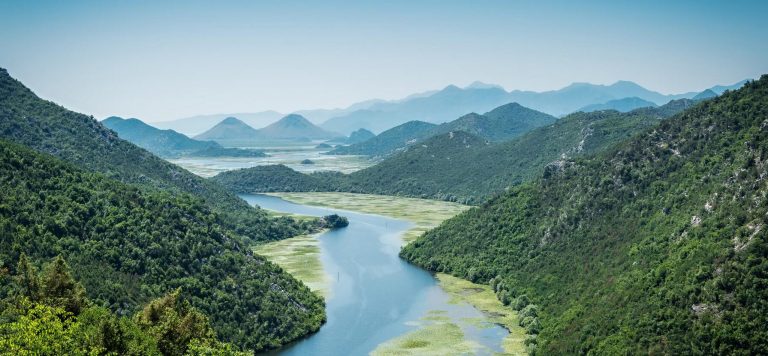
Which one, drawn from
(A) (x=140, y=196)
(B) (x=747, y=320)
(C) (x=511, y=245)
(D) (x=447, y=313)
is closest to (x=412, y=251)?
(C) (x=511, y=245)

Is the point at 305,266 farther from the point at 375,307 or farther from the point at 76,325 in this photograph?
the point at 76,325

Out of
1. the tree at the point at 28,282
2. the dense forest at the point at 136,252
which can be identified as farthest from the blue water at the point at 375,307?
the tree at the point at 28,282

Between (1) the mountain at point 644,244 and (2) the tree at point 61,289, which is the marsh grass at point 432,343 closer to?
(1) the mountain at point 644,244

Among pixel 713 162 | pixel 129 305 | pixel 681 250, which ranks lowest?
pixel 129 305

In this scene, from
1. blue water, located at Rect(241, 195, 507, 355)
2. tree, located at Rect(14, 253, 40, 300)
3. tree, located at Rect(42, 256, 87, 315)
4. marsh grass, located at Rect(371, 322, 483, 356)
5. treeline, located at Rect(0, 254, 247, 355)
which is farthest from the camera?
blue water, located at Rect(241, 195, 507, 355)

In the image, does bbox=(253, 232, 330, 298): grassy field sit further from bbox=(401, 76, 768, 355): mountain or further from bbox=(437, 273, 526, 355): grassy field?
bbox=(437, 273, 526, 355): grassy field

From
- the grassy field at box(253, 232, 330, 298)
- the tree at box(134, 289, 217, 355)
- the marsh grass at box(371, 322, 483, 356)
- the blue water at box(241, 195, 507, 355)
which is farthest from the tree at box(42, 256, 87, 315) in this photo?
the grassy field at box(253, 232, 330, 298)

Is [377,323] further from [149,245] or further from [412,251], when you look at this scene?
[412,251]
